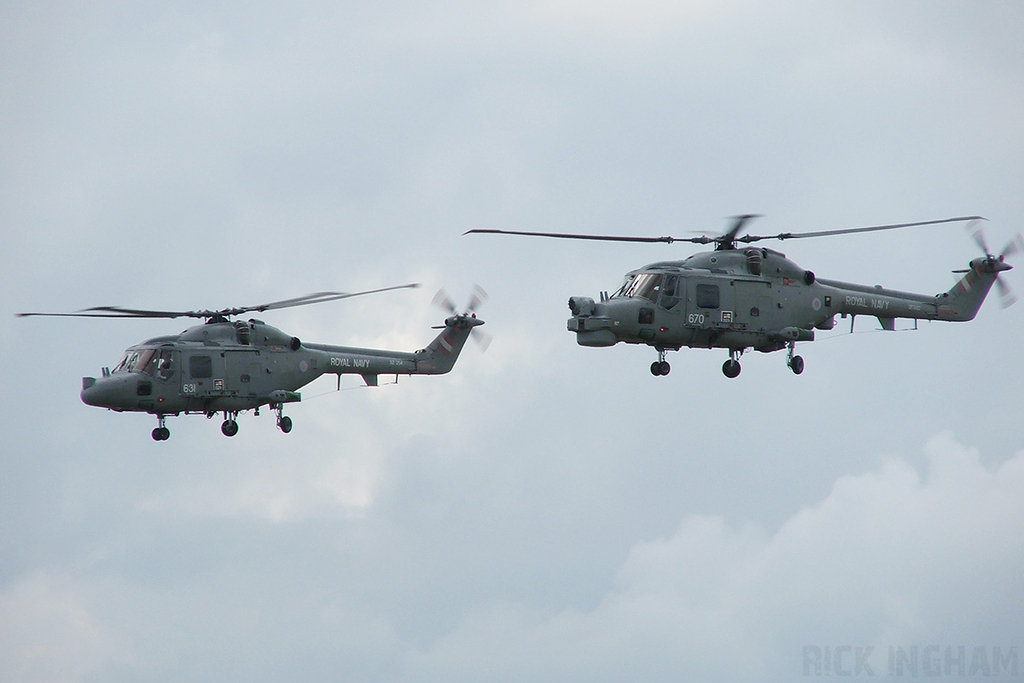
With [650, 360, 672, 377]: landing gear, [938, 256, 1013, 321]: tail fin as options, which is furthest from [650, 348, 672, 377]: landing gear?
[938, 256, 1013, 321]: tail fin

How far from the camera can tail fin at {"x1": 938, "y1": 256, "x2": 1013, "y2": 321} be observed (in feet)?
192

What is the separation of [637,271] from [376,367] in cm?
1545

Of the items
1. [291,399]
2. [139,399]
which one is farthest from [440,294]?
[139,399]

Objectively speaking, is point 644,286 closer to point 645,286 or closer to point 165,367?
point 645,286

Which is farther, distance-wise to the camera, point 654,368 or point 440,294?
point 440,294

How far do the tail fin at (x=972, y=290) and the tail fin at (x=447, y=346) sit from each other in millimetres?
19511

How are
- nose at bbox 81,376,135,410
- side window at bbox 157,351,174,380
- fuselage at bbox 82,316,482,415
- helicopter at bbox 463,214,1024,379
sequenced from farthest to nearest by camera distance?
1. side window at bbox 157,351,174,380
2. fuselage at bbox 82,316,482,415
3. nose at bbox 81,376,135,410
4. helicopter at bbox 463,214,1024,379

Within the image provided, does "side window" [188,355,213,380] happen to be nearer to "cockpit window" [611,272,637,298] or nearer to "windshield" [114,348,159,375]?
"windshield" [114,348,159,375]

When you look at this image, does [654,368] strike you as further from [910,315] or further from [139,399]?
[139,399]

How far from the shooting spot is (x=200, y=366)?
2306 inches

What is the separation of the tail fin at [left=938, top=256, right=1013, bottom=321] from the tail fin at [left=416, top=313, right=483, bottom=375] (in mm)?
19511

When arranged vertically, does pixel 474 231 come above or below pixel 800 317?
above

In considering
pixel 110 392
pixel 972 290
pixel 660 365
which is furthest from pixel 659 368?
pixel 110 392

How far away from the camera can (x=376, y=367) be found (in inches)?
2512
